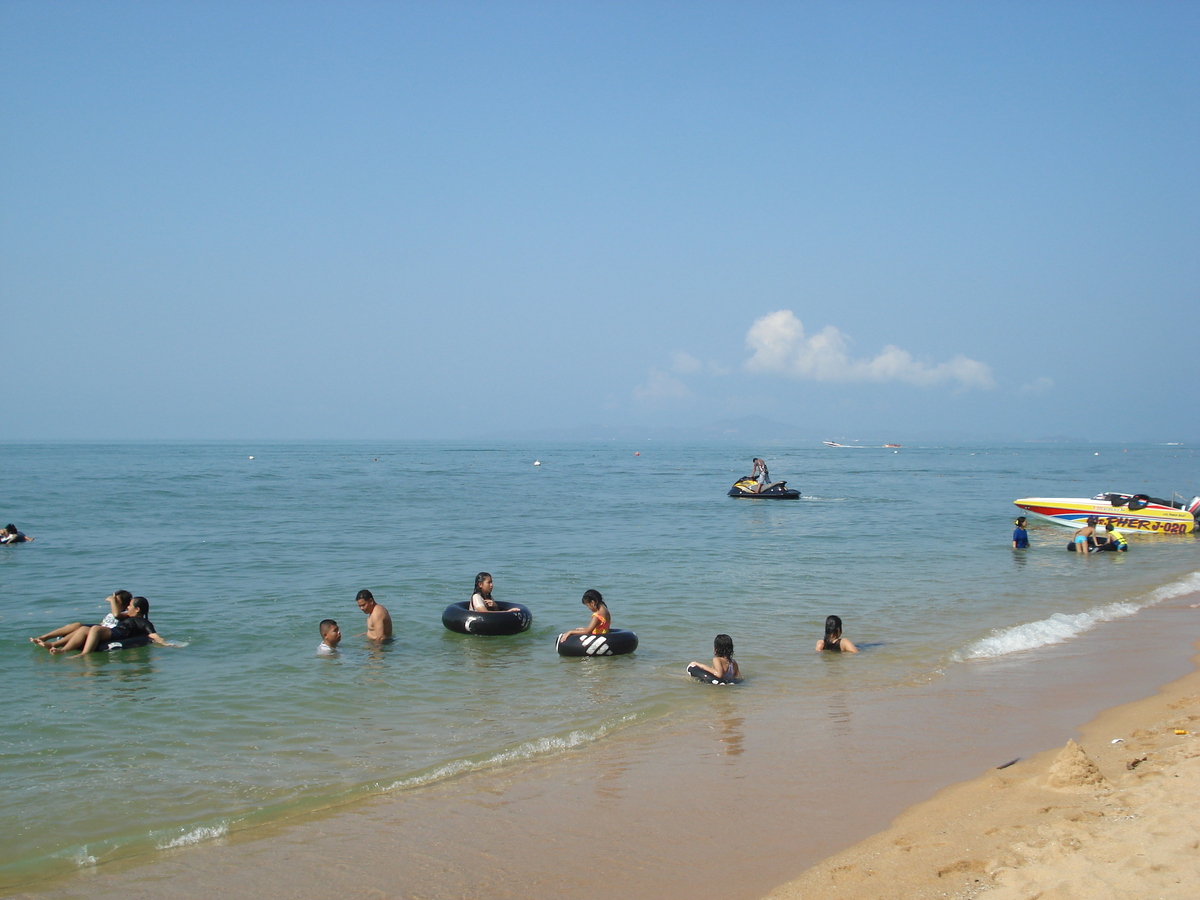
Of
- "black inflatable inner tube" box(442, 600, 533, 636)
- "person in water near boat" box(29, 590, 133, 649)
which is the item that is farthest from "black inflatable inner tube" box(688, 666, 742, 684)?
"person in water near boat" box(29, 590, 133, 649)

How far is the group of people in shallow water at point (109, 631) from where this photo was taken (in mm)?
12102

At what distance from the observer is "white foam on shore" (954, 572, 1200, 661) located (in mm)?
12352

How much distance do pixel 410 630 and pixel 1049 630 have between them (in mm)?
10355

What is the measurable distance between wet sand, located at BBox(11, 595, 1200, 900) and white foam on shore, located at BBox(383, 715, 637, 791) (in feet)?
0.63

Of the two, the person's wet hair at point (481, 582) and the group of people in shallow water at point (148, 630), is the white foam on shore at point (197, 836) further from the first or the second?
the person's wet hair at point (481, 582)

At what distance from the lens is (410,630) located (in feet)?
45.9

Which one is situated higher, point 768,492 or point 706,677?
point 768,492

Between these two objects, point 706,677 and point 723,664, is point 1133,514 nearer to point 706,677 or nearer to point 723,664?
point 723,664

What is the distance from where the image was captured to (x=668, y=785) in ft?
23.5

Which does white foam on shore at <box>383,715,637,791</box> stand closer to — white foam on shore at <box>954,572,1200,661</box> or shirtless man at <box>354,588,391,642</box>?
shirtless man at <box>354,588,391,642</box>

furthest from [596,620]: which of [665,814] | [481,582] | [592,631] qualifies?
[665,814]

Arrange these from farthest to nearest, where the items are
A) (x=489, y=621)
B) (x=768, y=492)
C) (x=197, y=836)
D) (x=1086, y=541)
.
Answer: (x=768, y=492) → (x=1086, y=541) → (x=489, y=621) → (x=197, y=836)

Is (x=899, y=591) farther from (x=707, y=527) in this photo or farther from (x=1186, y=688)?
(x=707, y=527)

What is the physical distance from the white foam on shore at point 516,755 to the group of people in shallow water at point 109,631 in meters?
7.05
